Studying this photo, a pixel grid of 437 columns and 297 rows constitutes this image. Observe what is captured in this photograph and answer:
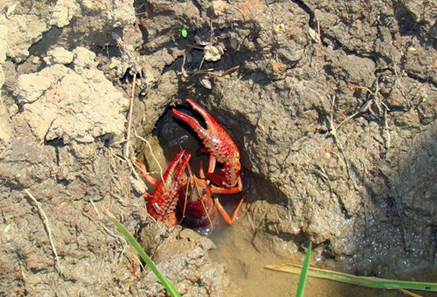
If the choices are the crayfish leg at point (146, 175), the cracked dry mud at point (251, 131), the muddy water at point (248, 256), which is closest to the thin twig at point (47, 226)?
the cracked dry mud at point (251, 131)

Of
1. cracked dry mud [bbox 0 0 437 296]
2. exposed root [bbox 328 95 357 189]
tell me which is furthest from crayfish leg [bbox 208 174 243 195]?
exposed root [bbox 328 95 357 189]

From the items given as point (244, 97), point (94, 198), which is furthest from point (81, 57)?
point (244, 97)

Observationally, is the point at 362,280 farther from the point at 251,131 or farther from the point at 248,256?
the point at 251,131

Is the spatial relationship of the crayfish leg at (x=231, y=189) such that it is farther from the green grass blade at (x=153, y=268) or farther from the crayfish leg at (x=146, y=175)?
the green grass blade at (x=153, y=268)

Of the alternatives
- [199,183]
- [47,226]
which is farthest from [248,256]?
[47,226]

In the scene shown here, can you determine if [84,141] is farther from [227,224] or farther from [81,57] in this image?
[227,224]

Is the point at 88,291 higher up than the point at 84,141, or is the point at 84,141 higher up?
the point at 84,141

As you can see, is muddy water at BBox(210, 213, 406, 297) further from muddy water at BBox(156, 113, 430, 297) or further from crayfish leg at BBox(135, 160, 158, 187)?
crayfish leg at BBox(135, 160, 158, 187)
